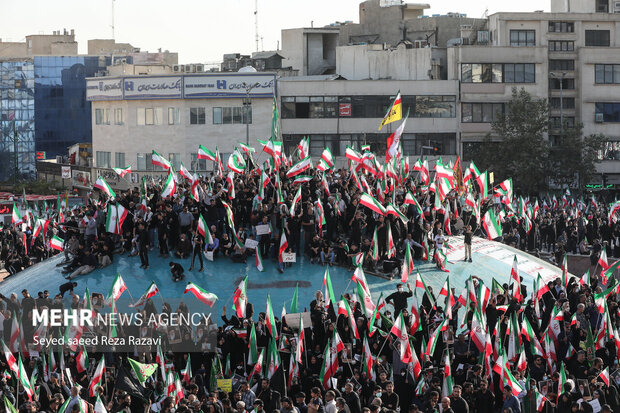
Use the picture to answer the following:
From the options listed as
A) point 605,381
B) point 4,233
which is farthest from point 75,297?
point 4,233

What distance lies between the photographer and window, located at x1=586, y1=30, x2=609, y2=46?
3076 inches

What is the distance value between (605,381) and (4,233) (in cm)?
2848

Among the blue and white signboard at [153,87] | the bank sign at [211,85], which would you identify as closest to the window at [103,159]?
the blue and white signboard at [153,87]

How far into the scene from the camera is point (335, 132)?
74.2 meters

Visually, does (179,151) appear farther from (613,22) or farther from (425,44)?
(613,22)

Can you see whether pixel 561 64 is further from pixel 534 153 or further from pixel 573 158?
pixel 534 153

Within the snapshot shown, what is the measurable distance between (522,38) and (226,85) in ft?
68.7

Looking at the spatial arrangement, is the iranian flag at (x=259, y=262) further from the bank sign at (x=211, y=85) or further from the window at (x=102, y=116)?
the window at (x=102, y=116)

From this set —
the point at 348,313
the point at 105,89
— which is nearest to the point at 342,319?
the point at 348,313

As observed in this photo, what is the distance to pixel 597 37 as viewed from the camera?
78312mm

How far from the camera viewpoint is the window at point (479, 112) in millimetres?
75062

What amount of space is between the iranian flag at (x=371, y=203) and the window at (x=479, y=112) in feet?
150

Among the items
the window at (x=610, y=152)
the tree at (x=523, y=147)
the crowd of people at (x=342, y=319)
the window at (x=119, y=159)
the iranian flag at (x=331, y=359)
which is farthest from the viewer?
the window at (x=119, y=159)

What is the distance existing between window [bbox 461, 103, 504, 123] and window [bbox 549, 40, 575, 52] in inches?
250
